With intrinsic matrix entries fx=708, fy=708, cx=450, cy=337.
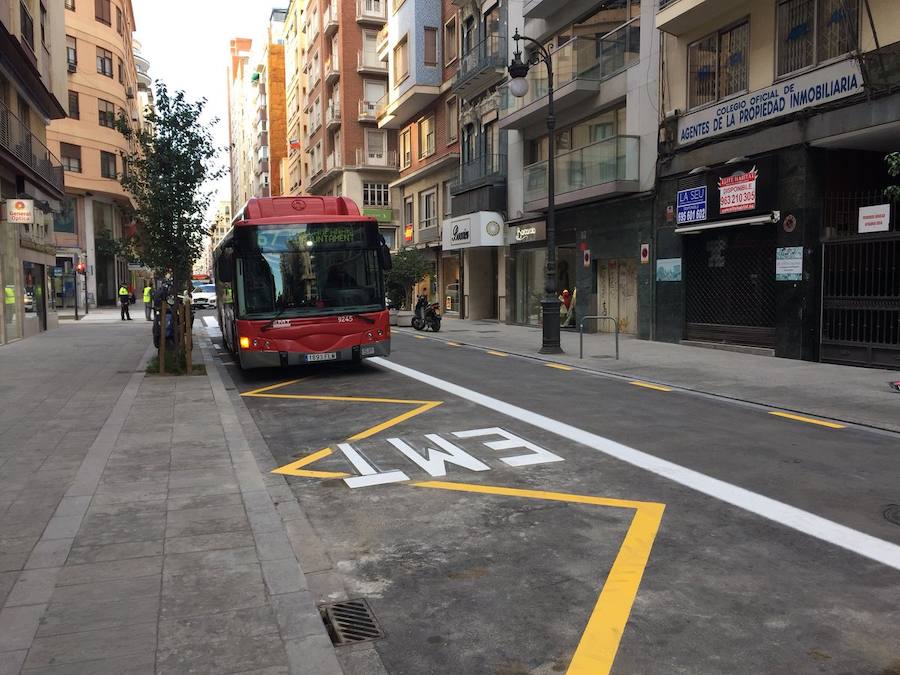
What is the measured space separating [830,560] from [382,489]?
3.15 m

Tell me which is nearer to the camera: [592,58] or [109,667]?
[109,667]

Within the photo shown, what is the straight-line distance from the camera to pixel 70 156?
44344 millimetres

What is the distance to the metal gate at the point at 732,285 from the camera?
1577 centimetres

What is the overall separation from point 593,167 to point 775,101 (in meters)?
6.31

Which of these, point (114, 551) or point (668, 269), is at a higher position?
point (668, 269)

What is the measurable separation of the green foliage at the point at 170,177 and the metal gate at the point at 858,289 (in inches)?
485

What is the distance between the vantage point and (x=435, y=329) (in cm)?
2431

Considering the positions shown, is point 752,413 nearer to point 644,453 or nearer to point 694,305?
point 644,453

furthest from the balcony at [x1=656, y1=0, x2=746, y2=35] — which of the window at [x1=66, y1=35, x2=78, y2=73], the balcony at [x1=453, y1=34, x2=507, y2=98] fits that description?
the window at [x1=66, y1=35, x2=78, y2=73]

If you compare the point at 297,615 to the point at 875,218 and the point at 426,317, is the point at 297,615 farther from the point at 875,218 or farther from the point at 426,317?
the point at 426,317

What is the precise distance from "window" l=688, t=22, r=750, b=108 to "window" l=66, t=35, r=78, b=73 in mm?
40321

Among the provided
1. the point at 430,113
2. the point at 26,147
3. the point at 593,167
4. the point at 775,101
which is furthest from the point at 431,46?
the point at 775,101

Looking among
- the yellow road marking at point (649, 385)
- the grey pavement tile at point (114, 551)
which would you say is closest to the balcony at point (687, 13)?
the yellow road marking at point (649, 385)

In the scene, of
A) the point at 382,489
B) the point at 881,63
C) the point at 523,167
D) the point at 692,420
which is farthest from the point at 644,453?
the point at 523,167
